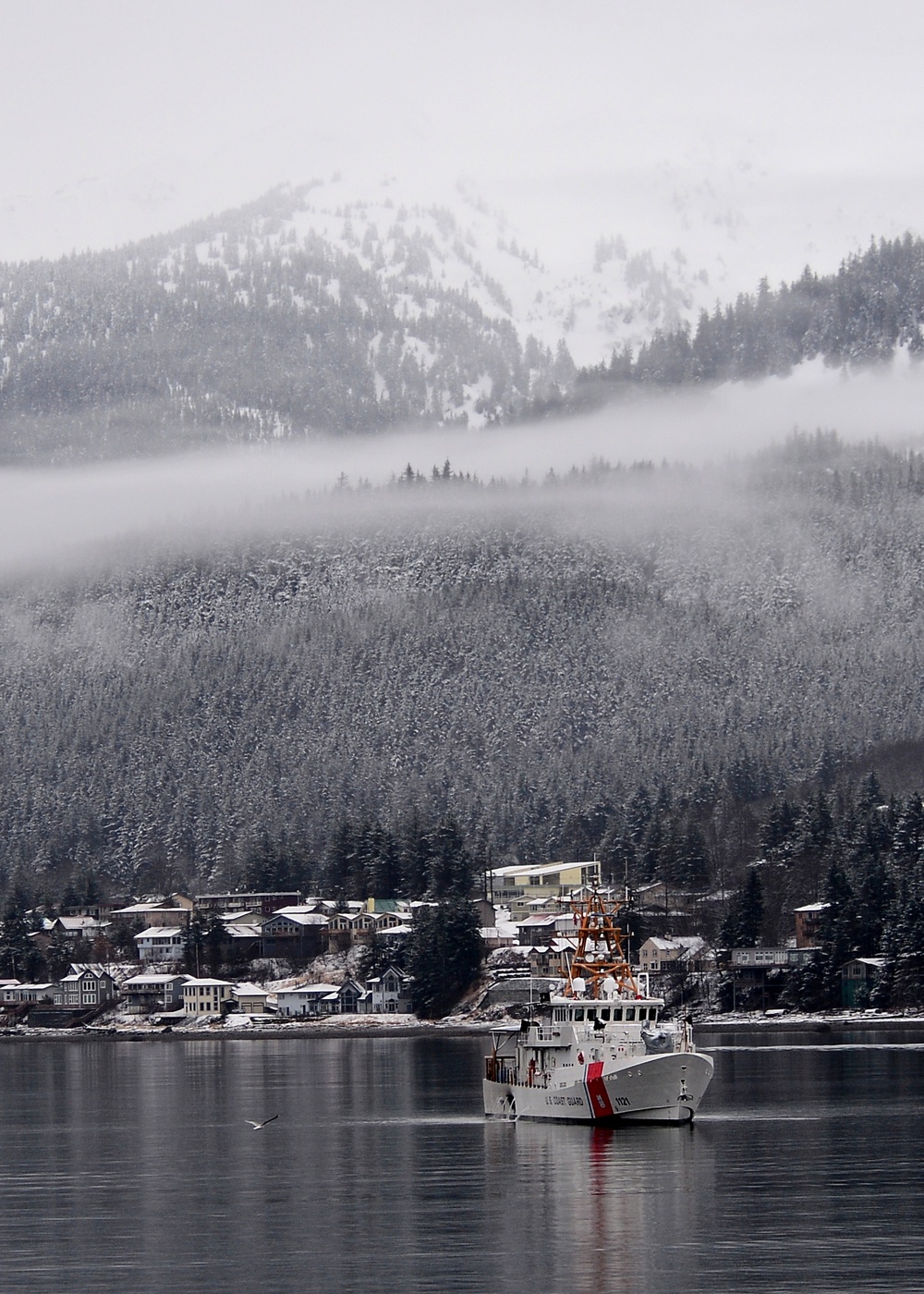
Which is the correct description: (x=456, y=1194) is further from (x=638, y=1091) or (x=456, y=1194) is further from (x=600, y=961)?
(x=600, y=961)

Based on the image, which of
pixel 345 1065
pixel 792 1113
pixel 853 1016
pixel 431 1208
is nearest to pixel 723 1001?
pixel 853 1016

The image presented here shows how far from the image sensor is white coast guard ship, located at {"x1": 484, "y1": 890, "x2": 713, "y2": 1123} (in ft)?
318

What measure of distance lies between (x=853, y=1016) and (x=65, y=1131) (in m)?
87.4

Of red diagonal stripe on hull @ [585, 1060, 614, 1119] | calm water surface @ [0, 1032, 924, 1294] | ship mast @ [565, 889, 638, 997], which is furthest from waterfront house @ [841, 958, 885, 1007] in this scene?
red diagonal stripe on hull @ [585, 1060, 614, 1119]

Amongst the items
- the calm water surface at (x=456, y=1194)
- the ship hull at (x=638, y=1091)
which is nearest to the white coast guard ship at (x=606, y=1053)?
the ship hull at (x=638, y=1091)

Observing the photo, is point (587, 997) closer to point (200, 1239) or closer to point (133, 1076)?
point (200, 1239)

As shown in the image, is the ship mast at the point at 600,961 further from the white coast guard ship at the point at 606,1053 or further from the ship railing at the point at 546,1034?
the ship railing at the point at 546,1034

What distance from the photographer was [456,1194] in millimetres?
81250

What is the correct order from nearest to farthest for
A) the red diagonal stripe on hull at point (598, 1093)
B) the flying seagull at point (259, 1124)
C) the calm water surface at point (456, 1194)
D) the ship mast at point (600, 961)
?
1. the calm water surface at point (456, 1194)
2. the red diagonal stripe on hull at point (598, 1093)
3. the ship mast at point (600, 961)
4. the flying seagull at point (259, 1124)

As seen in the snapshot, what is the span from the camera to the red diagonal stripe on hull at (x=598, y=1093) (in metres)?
98.3

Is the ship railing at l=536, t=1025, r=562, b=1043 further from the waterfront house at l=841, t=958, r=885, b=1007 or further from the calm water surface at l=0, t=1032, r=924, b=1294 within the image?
the waterfront house at l=841, t=958, r=885, b=1007

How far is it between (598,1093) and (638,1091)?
74.1 inches

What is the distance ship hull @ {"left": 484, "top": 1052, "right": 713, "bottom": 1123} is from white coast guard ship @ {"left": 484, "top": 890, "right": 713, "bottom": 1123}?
0.04m

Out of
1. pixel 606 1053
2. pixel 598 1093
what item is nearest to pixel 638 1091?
pixel 598 1093
